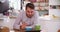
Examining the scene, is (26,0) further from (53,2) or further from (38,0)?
(53,2)

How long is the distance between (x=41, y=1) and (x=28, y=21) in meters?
1.04

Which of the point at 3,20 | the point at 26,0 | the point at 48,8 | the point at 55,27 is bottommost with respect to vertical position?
the point at 55,27

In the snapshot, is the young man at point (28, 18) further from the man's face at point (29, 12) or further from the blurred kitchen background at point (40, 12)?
the blurred kitchen background at point (40, 12)

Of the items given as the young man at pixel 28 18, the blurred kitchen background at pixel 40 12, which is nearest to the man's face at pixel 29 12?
the young man at pixel 28 18

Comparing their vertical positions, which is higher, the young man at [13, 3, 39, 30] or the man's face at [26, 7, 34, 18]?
the man's face at [26, 7, 34, 18]

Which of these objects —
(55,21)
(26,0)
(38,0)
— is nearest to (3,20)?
(26,0)

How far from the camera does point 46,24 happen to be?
334 cm

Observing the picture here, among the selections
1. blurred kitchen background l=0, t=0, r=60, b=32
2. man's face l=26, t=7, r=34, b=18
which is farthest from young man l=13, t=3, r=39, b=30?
blurred kitchen background l=0, t=0, r=60, b=32

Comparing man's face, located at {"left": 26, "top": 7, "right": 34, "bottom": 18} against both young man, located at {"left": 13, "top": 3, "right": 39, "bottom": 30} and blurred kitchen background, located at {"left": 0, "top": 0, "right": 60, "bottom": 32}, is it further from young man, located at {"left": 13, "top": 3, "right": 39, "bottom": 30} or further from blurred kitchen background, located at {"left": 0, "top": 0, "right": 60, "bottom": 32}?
blurred kitchen background, located at {"left": 0, "top": 0, "right": 60, "bottom": 32}

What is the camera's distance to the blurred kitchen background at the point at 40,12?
3.26m

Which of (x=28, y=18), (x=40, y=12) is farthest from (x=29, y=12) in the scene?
(x=40, y=12)

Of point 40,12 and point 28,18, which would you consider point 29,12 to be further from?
point 40,12

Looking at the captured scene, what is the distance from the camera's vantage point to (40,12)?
131 inches

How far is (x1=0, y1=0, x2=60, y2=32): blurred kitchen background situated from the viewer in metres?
3.26
